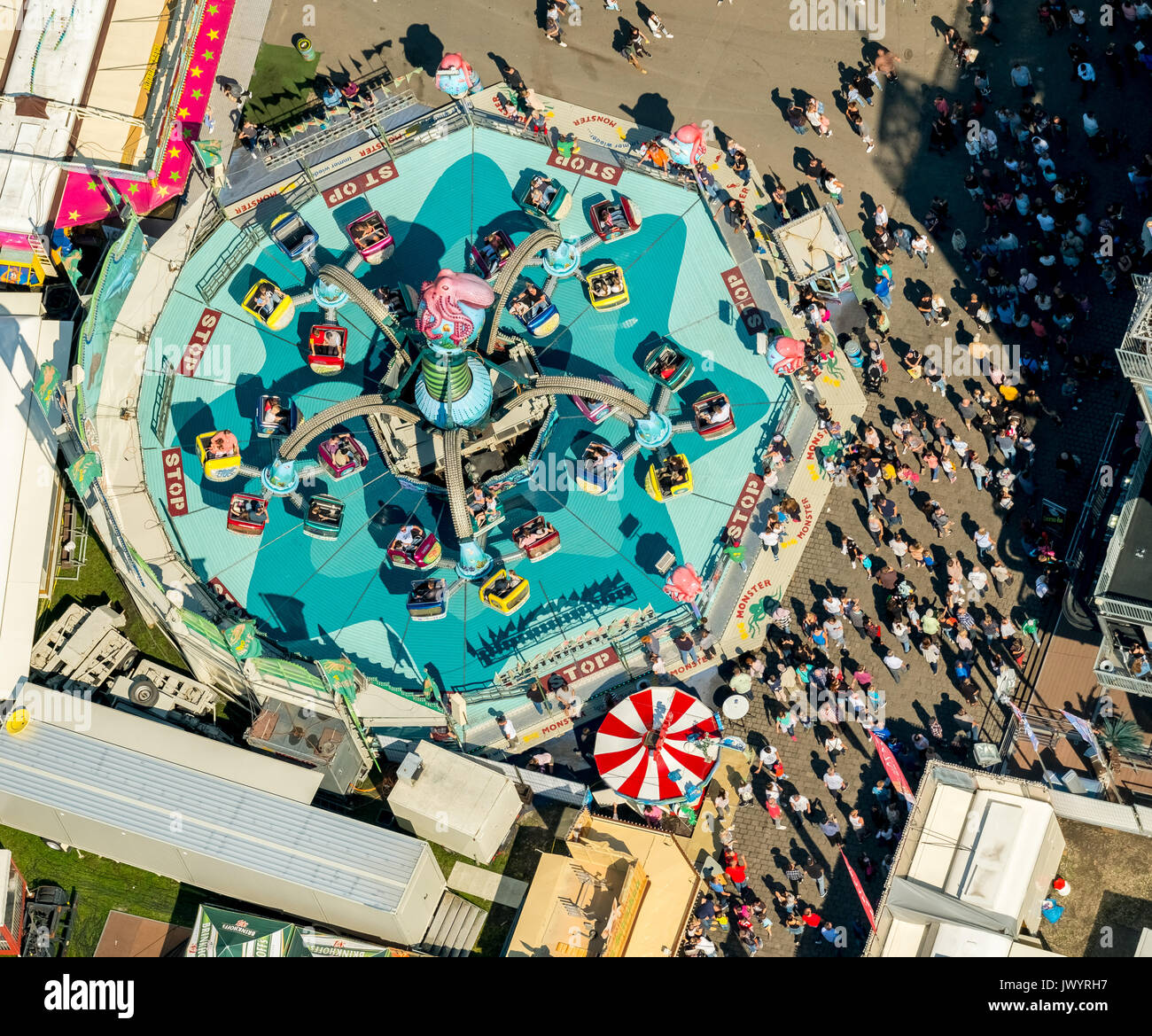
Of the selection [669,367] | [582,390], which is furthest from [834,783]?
[582,390]

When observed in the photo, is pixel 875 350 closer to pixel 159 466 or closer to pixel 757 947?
pixel 757 947

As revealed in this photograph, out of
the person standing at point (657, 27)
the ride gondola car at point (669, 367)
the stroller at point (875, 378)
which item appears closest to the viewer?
the ride gondola car at point (669, 367)

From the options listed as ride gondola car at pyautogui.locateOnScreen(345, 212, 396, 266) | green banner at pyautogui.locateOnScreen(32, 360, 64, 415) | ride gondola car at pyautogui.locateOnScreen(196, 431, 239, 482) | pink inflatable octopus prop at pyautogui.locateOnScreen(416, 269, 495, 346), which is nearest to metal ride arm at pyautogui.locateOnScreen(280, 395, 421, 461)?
ride gondola car at pyautogui.locateOnScreen(196, 431, 239, 482)

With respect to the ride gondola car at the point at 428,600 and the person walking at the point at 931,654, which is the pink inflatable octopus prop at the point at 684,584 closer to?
the ride gondola car at the point at 428,600

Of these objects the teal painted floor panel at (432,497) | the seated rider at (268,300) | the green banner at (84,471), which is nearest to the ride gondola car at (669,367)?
the teal painted floor panel at (432,497)

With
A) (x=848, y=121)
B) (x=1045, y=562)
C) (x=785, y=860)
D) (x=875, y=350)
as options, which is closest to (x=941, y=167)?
(x=848, y=121)
